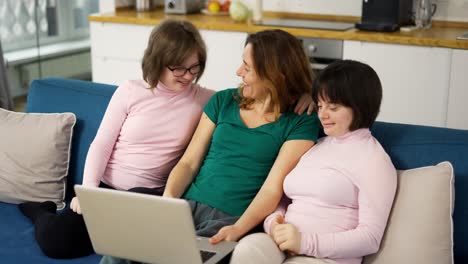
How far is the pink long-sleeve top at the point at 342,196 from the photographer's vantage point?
211 centimetres

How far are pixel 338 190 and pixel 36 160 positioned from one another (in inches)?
46.3

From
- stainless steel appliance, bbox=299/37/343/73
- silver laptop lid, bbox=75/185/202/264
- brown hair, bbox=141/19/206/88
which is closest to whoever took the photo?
silver laptop lid, bbox=75/185/202/264

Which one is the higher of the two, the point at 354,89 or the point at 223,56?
the point at 354,89

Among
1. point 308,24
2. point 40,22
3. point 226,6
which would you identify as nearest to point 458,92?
point 308,24

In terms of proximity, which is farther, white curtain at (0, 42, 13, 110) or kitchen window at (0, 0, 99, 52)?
kitchen window at (0, 0, 99, 52)

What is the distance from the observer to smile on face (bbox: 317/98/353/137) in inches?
86.4

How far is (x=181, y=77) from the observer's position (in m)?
2.58

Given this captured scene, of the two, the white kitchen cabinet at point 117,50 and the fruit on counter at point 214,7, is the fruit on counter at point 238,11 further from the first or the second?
the white kitchen cabinet at point 117,50

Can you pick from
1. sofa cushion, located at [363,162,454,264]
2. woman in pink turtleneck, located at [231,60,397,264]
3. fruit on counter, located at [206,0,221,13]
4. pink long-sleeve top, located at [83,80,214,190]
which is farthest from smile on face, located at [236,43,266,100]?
fruit on counter, located at [206,0,221,13]

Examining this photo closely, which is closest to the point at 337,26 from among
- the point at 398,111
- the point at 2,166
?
the point at 398,111

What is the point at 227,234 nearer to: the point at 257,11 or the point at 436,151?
the point at 436,151

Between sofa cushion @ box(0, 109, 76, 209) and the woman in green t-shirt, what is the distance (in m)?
0.54

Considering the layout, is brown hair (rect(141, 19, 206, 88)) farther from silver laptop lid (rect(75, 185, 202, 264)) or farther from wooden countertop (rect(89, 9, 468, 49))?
wooden countertop (rect(89, 9, 468, 49))

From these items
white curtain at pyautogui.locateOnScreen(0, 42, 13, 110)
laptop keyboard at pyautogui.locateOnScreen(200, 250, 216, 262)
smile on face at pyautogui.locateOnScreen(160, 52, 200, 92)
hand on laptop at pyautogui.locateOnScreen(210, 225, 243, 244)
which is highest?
smile on face at pyautogui.locateOnScreen(160, 52, 200, 92)
